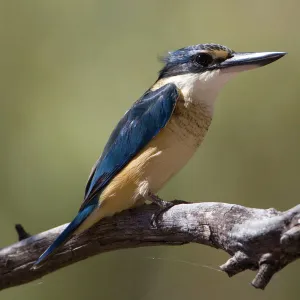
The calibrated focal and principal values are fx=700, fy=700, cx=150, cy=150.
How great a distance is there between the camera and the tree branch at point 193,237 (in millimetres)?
1507

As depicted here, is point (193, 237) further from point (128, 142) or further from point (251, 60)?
point (251, 60)

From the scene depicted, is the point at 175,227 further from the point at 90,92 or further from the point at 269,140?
the point at 90,92

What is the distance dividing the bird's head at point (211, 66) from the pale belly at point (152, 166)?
0.35ft

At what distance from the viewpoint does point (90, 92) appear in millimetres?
3336

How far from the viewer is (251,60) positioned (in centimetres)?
218

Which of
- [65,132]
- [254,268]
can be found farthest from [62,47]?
[254,268]

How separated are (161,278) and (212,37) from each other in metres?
1.14

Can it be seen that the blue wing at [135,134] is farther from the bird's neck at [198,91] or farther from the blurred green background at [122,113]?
the blurred green background at [122,113]

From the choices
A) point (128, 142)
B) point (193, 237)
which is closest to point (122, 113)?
point (128, 142)

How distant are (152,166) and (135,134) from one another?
0.48 feet

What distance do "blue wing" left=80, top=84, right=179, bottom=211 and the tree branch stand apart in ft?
0.42

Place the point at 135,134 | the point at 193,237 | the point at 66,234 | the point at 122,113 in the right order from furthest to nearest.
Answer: the point at 122,113 < the point at 135,134 < the point at 66,234 < the point at 193,237

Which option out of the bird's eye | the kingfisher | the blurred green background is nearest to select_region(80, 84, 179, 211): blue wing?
the kingfisher

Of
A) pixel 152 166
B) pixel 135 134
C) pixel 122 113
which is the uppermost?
pixel 122 113
